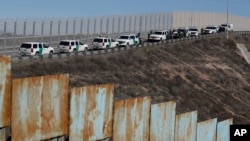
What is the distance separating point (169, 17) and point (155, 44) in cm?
3772

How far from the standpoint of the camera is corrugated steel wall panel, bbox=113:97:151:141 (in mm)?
9648

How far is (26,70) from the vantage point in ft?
140

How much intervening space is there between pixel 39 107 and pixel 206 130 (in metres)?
4.79

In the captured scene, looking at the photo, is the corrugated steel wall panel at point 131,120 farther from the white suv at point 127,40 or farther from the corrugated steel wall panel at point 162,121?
the white suv at point 127,40

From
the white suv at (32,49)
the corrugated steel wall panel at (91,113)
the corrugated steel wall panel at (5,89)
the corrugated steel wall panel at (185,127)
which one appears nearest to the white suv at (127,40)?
the white suv at (32,49)

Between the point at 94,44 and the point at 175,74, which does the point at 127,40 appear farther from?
the point at 175,74

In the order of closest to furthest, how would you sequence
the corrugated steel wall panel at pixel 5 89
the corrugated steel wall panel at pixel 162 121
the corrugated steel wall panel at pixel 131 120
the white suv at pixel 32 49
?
the corrugated steel wall panel at pixel 5 89 → the corrugated steel wall panel at pixel 131 120 → the corrugated steel wall panel at pixel 162 121 → the white suv at pixel 32 49

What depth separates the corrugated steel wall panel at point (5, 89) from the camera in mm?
8000

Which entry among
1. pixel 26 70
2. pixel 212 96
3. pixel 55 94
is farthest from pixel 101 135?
pixel 212 96

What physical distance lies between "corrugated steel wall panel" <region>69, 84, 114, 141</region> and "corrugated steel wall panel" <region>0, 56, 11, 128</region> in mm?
1146

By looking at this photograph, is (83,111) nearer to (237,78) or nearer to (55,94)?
(55,94)

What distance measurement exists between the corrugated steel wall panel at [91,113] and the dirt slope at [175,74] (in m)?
31.4

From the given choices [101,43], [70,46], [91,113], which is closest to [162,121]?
[91,113]

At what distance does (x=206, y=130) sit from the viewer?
39.0 feet
